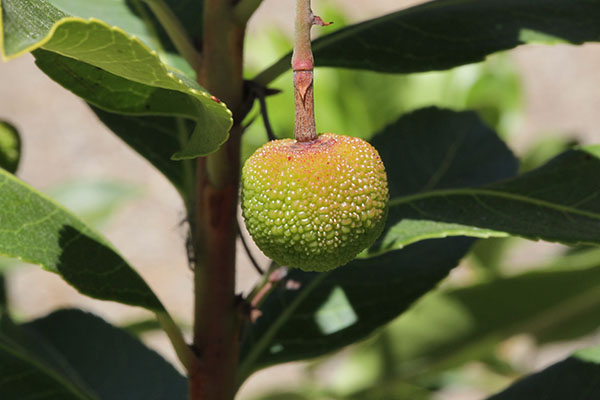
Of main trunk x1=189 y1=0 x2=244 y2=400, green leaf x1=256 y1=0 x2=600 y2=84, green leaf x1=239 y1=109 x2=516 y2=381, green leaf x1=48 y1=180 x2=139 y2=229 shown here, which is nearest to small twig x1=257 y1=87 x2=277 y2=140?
main trunk x1=189 y1=0 x2=244 y2=400

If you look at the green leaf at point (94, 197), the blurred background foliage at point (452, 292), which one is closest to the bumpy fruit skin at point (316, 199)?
the blurred background foliage at point (452, 292)

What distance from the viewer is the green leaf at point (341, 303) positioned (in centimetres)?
115

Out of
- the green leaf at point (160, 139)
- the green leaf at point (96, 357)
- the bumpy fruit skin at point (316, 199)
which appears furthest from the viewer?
the green leaf at point (96, 357)

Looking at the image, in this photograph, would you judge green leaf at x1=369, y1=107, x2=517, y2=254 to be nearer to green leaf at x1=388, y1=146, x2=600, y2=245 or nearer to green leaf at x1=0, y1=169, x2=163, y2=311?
green leaf at x1=388, y1=146, x2=600, y2=245

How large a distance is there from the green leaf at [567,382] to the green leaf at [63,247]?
0.46 m

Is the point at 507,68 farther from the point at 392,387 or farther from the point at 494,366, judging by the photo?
the point at 392,387

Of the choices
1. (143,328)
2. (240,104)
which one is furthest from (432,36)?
(143,328)

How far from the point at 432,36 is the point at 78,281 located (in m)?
0.51

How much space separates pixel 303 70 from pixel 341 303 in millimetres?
496

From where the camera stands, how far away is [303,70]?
2.48ft

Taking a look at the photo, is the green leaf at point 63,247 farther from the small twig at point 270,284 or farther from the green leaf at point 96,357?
the green leaf at point 96,357

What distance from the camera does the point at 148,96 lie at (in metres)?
0.93

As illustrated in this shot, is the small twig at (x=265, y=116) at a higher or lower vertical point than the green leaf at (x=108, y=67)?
lower

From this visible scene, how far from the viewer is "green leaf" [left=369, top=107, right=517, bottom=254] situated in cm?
128
